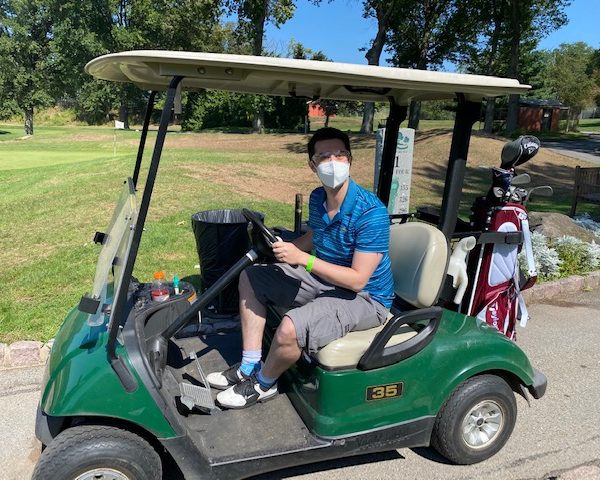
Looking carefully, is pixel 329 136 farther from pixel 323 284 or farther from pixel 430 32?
pixel 430 32

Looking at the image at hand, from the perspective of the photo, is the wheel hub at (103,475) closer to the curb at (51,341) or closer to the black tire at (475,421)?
the black tire at (475,421)

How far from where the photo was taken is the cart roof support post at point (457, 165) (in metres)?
2.67

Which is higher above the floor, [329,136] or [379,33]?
[379,33]

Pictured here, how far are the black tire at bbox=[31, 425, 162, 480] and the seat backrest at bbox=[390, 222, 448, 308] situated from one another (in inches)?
57.9

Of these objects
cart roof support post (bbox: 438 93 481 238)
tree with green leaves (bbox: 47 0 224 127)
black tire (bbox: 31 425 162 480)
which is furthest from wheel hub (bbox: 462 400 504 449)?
tree with green leaves (bbox: 47 0 224 127)

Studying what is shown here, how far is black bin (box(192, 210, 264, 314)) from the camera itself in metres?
4.20

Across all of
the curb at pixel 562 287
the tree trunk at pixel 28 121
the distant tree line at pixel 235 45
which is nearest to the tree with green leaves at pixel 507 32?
the distant tree line at pixel 235 45

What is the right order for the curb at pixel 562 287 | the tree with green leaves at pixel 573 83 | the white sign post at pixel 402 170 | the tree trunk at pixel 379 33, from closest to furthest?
1. the white sign post at pixel 402 170
2. the curb at pixel 562 287
3. the tree trunk at pixel 379 33
4. the tree with green leaves at pixel 573 83

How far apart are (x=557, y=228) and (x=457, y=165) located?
13.2ft

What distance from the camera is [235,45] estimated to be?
33.8 metres

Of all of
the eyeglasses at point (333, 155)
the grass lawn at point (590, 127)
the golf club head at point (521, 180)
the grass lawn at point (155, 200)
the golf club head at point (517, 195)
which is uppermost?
the grass lawn at point (590, 127)

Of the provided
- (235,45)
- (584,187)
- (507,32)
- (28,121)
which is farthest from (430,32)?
(28,121)

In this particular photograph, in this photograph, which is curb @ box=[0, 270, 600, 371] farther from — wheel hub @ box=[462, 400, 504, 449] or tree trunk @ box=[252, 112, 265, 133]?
tree trunk @ box=[252, 112, 265, 133]

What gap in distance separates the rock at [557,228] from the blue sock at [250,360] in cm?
437
